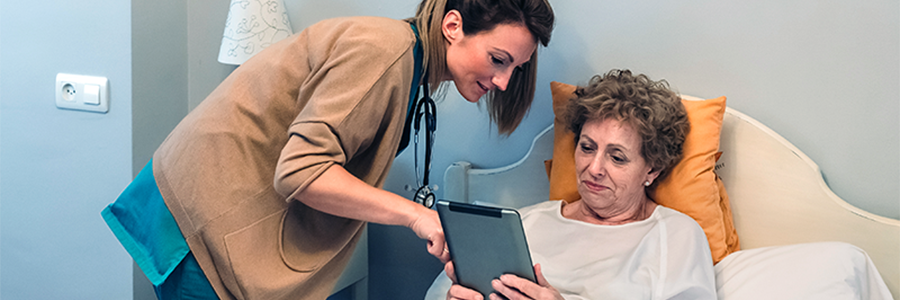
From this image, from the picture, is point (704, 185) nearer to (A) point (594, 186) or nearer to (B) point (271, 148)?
(A) point (594, 186)

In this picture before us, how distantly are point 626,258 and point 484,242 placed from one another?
1.59ft

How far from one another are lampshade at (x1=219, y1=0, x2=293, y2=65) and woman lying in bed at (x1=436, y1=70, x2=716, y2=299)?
887mm

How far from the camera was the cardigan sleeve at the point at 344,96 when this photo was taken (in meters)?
0.83

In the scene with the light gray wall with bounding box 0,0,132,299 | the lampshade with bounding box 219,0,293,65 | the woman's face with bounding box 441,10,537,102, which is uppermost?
the woman's face with bounding box 441,10,537,102

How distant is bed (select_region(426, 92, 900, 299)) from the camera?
1156 millimetres

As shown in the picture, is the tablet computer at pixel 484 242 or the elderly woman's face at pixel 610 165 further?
the elderly woman's face at pixel 610 165

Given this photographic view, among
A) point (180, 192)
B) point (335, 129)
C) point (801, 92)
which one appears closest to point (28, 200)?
point (180, 192)

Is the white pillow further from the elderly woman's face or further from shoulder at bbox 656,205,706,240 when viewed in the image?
the elderly woman's face

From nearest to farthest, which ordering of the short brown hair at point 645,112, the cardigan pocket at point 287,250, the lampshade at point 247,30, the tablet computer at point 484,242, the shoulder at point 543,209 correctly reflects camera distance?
the tablet computer at point 484,242, the cardigan pocket at point 287,250, the short brown hair at point 645,112, the shoulder at point 543,209, the lampshade at point 247,30

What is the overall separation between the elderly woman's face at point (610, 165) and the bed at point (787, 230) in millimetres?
255

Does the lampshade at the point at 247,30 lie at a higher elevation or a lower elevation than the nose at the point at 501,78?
lower

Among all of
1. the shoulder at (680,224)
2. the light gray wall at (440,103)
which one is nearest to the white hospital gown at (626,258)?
the shoulder at (680,224)

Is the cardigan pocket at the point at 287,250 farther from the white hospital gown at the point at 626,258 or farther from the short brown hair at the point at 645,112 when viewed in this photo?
the short brown hair at the point at 645,112

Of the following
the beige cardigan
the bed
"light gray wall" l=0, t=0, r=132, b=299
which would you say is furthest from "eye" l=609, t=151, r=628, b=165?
"light gray wall" l=0, t=0, r=132, b=299
